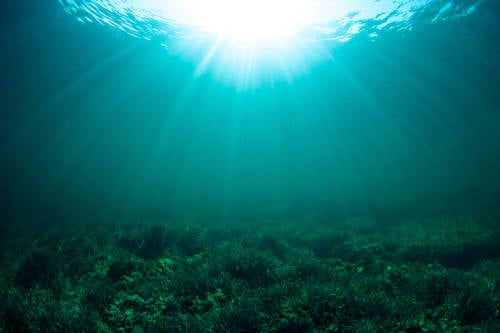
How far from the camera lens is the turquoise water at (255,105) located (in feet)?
56.4

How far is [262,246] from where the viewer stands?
29.3ft

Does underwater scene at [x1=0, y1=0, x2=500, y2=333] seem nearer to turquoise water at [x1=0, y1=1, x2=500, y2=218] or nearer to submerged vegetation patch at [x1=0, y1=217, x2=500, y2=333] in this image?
submerged vegetation patch at [x1=0, y1=217, x2=500, y2=333]

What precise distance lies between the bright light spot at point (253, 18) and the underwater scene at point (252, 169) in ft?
0.49

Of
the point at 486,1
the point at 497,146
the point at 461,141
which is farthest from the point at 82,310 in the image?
the point at 497,146

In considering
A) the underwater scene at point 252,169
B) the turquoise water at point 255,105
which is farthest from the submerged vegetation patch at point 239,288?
the turquoise water at point 255,105

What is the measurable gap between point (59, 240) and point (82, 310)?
6.68 metres

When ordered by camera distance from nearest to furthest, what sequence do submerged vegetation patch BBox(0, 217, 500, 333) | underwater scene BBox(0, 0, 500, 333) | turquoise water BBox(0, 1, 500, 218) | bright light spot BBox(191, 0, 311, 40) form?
1. submerged vegetation patch BBox(0, 217, 500, 333)
2. underwater scene BBox(0, 0, 500, 333)
3. bright light spot BBox(191, 0, 311, 40)
4. turquoise water BBox(0, 1, 500, 218)

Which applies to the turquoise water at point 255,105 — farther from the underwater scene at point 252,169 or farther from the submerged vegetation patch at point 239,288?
the submerged vegetation patch at point 239,288

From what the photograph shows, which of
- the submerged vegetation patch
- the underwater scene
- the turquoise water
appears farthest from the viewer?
the turquoise water

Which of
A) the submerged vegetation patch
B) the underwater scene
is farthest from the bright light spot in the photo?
the submerged vegetation patch

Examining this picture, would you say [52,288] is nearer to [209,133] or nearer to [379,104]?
[379,104]

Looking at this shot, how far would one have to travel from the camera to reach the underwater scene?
4.78 metres

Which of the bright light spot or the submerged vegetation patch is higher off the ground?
the bright light spot

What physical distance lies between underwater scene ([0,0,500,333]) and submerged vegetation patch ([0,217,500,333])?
Answer: 0.04m
